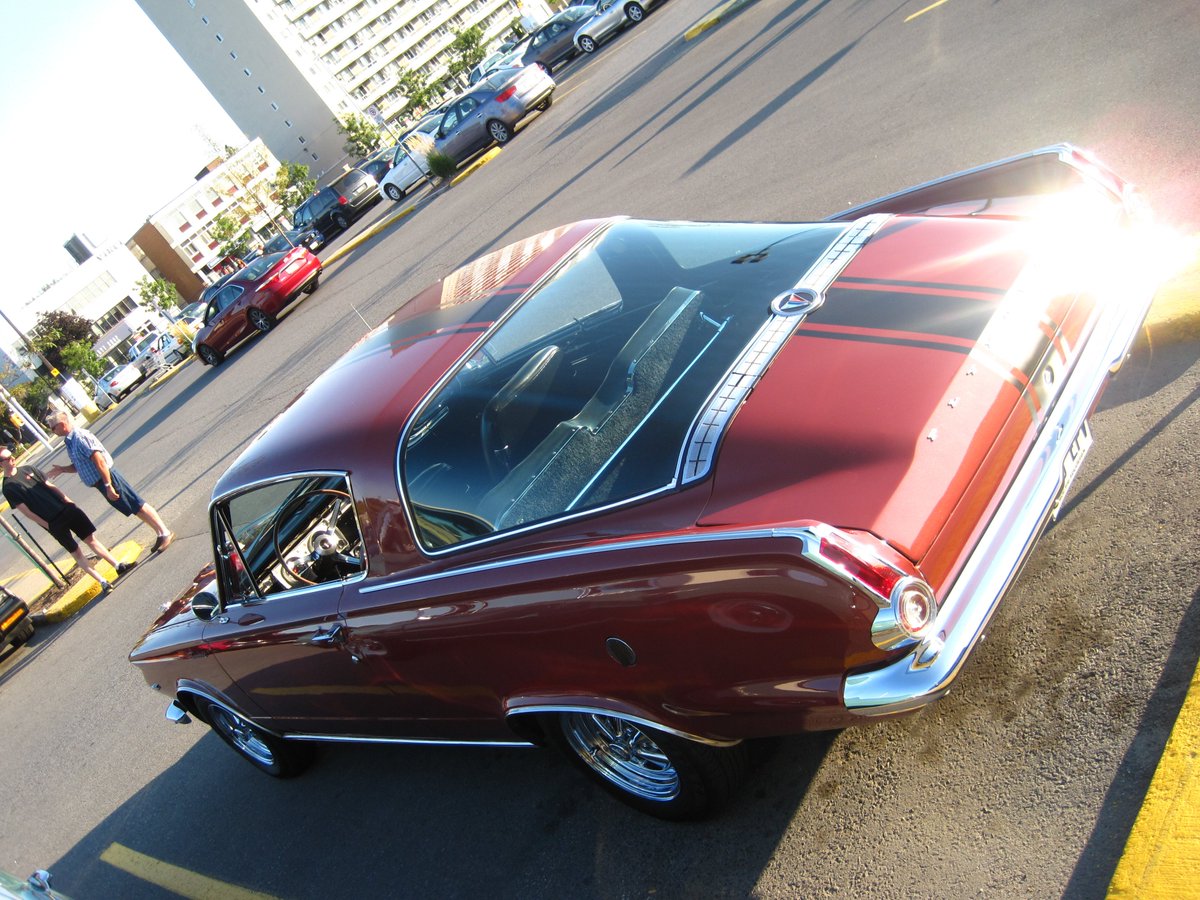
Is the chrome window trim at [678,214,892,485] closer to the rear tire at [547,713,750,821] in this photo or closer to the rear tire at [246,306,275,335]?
the rear tire at [547,713,750,821]

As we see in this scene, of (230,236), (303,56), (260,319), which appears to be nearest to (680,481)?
→ (260,319)

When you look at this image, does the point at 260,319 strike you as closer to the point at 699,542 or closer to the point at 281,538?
the point at 281,538

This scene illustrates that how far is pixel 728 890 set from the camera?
291 cm

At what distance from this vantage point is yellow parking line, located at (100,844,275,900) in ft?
13.4

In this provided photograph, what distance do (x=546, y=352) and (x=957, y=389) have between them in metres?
1.53

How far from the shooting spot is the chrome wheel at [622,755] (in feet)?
10.3

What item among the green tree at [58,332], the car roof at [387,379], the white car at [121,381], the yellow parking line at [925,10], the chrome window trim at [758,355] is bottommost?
the yellow parking line at [925,10]

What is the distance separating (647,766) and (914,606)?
135 centimetres

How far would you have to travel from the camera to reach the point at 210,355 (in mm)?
19141

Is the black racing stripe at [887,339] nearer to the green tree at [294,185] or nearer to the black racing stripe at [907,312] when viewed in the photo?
the black racing stripe at [907,312]

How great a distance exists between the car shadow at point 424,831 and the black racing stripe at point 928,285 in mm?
1671

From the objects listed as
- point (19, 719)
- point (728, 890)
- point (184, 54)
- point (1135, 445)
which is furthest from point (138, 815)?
point (184, 54)

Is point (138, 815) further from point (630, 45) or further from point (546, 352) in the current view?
point (630, 45)

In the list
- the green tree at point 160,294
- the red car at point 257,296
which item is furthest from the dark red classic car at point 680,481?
the green tree at point 160,294
